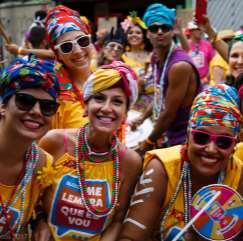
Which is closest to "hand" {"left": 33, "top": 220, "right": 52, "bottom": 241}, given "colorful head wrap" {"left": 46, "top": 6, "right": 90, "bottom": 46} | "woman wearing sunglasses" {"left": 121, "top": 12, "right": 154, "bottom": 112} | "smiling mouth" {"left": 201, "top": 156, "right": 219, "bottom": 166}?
"smiling mouth" {"left": 201, "top": 156, "right": 219, "bottom": 166}

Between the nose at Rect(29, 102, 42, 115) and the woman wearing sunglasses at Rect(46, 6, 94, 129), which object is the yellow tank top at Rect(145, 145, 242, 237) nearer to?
the nose at Rect(29, 102, 42, 115)

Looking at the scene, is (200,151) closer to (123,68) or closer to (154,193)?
(154,193)

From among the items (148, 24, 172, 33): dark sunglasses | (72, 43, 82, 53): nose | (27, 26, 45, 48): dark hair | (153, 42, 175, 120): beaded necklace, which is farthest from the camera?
(27, 26, 45, 48): dark hair

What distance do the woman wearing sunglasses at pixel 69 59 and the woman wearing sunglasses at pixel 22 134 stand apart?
1.10 metres

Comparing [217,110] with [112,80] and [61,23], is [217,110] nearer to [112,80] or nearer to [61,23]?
[112,80]

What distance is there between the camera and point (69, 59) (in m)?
4.63

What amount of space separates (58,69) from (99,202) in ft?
4.93

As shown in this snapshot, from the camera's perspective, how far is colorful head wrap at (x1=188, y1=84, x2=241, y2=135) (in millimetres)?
3275

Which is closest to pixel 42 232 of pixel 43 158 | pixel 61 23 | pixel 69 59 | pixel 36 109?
pixel 43 158

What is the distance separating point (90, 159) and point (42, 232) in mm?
473

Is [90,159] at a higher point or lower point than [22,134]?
lower

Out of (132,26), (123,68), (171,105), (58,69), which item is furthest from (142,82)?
(123,68)

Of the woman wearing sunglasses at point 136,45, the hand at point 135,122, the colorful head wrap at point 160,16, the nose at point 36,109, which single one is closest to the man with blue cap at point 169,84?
the colorful head wrap at point 160,16

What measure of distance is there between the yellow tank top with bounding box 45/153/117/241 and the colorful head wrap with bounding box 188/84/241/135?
56cm
